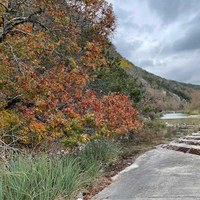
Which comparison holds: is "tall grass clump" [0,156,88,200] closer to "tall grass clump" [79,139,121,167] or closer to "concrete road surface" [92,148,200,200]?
"concrete road surface" [92,148,200,200]

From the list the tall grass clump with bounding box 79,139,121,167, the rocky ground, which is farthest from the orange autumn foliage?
the rocky ground

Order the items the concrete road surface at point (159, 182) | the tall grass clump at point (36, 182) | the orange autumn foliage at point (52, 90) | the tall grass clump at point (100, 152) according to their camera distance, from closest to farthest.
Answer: the tall grass clump at point (36, 182)
the concrete road surface at point (159, 182)
the orange autumn foliage at point (52, 90)
the tall grass clump at point (100, 152)

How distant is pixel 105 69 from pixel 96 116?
8.42 metres

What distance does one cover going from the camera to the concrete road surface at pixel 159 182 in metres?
5.98

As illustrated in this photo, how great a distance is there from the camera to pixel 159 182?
683cm

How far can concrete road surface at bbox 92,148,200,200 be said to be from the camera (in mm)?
5977

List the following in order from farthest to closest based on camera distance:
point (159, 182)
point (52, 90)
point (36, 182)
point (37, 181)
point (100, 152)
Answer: point (100, 152), point (52, 90), point (159, 182), point (37, 181), point (36, 182)

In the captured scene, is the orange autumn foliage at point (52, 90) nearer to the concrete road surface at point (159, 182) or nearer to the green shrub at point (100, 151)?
the green shrub at point (100, 151)

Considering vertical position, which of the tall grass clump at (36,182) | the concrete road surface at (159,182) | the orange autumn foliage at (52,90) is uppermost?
the orange autumn foliage at (52,90)

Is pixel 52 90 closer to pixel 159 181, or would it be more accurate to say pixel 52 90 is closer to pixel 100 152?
pixel 100 152

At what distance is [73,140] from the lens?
26.9 feet

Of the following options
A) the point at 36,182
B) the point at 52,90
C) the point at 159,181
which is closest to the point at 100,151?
the point at 52,90

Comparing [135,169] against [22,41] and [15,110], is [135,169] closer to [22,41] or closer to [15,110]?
[15,110]

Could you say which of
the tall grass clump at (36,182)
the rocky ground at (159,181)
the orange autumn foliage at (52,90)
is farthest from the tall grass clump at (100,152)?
the tall grass clump at (36,182)
